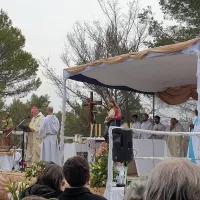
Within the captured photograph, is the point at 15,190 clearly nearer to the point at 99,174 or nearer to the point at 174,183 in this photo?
the point at 99,174

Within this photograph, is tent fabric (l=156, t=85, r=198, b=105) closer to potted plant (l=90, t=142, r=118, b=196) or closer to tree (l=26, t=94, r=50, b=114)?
potted plant (l=90, t=142, r=118, b=196)

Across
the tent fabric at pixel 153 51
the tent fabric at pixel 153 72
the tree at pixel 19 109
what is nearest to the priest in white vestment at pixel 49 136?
the tent fabric at pixel 153 72

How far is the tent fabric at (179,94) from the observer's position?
12.8 metres

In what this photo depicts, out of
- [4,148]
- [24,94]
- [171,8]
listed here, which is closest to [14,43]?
[24,94]

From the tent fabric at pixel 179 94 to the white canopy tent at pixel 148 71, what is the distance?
0.03m

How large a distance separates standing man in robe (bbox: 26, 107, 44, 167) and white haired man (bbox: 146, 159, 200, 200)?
34.0ft

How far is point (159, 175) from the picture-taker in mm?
1632

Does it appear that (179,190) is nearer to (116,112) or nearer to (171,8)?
(116,112)

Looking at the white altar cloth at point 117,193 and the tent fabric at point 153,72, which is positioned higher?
the tent fabric at point 153,72

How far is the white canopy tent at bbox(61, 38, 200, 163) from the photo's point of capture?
322 inches

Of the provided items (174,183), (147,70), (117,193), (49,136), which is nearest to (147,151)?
(147,70)

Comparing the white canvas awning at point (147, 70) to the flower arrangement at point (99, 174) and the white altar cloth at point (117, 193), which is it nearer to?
the flower arrangement at point (99, 174)

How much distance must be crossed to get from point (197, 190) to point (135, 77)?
33.1 feet

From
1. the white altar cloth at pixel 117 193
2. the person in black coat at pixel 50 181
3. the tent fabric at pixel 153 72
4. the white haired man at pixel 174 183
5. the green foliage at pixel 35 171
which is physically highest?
the tent fabric at pixel 153 72
